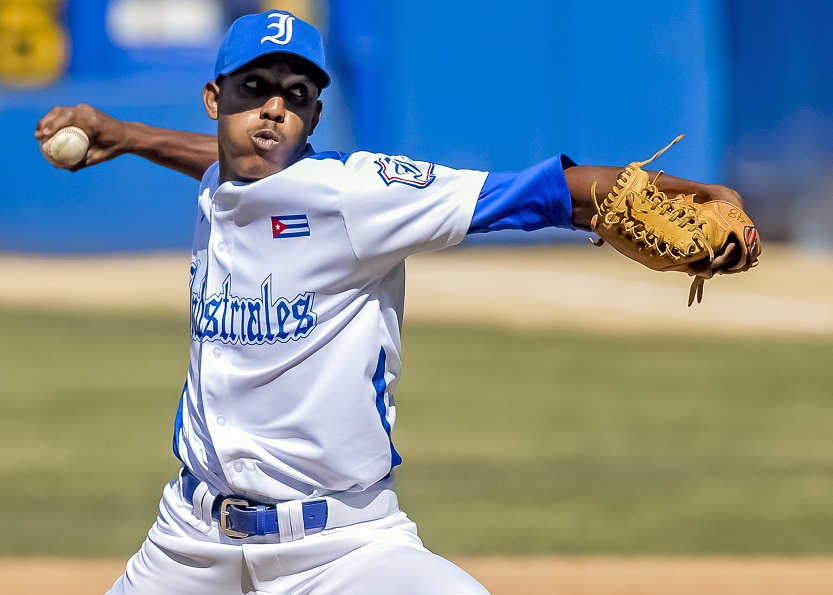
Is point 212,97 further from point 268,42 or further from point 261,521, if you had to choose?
point 261,521

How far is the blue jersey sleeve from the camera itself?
2.76m

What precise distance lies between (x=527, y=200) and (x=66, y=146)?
128cm

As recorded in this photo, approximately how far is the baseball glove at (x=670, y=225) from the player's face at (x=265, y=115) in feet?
2.12

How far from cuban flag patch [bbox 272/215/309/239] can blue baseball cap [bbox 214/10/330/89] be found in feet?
1.07

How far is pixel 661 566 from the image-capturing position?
538 cm

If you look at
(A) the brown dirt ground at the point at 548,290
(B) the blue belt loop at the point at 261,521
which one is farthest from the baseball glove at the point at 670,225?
(A) the brown dirt ground at the point at 548,290

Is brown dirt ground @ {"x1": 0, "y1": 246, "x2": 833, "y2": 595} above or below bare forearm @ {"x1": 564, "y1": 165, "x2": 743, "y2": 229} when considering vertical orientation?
A: below

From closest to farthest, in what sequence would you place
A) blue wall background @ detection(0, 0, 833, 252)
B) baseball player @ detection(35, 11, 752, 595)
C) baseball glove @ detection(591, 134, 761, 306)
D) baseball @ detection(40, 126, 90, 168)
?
baseball glove @ detection(591, 134, 761, 306)
baseball player @ detection(35, 11, 752, 595)
baseball @ detection(40, 126, 90, 168)
blue wall background @ detection(0, 0, 833, 252)

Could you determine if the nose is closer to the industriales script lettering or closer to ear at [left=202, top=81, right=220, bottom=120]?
ear at [left=202, top=81, right=220, bottom=120]

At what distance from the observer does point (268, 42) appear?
2846mm

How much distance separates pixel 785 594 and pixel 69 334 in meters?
7.33

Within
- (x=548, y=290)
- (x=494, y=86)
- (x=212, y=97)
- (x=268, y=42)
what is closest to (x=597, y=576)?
(x=212, y=97)

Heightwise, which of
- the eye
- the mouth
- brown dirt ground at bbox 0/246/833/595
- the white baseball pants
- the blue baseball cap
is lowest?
brown dirt ground at bbox 0/246/833/595

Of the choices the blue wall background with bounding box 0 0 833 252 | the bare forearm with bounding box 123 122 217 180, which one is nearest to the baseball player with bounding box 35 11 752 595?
the bare forearm with bounding box 123 122 217 180
